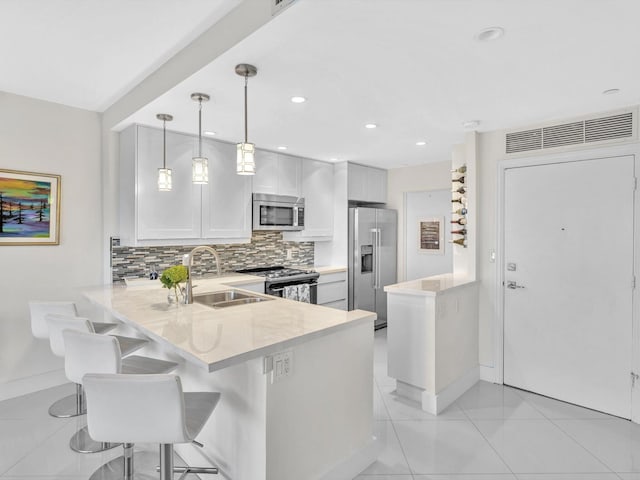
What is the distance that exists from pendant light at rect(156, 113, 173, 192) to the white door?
300 cm

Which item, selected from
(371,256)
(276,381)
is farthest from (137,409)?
(371,256)

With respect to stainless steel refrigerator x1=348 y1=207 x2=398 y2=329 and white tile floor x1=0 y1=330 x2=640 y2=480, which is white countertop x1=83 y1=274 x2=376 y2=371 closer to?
white tile floor x1=0 y1=330 x2=640 y2=480

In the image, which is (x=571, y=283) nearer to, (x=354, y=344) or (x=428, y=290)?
(x=428, y=290)

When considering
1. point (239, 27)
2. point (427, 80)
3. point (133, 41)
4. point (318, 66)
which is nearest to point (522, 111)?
point (427, 80)

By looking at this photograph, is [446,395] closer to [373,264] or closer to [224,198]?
[373,264]

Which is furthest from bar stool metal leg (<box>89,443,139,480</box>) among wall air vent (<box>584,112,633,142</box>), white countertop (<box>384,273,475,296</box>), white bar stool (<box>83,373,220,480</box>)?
wall air vent (<box>584,112,633,142</box>)

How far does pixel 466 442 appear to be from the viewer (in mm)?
2469

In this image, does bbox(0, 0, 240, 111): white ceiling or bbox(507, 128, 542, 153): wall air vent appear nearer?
bbox(0, 0, 240, 111): white ceiling

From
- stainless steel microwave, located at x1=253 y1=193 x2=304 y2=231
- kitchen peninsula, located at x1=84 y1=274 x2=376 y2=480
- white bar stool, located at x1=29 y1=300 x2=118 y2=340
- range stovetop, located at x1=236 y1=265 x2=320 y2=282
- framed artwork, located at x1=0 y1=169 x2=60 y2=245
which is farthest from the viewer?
stainless steel microwave, located at x1=253 y1=193 x2=304 y2=231

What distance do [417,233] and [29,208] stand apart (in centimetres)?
459

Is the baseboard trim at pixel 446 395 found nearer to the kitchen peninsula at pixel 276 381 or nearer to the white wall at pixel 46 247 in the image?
the kitchen peninsula at pixel 276 381

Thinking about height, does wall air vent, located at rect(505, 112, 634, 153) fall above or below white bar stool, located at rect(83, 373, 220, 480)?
above

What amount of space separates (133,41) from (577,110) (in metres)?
3.29

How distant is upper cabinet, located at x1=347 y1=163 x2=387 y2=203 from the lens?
510cm
